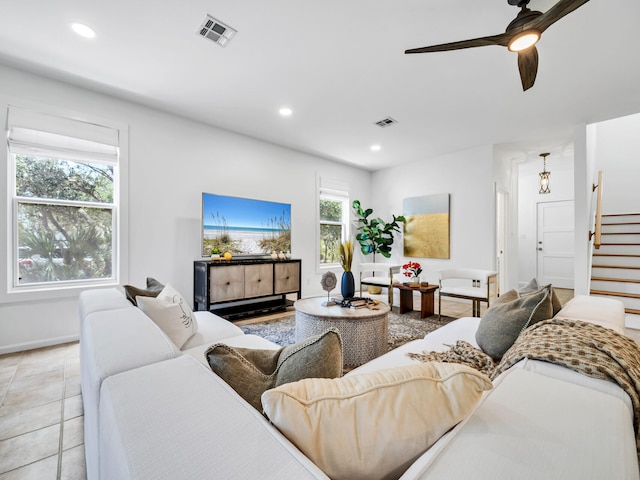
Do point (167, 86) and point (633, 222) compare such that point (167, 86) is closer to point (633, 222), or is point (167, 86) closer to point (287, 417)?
point (287, 417)

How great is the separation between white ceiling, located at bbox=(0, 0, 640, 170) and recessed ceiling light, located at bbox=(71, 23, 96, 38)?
0.06 metres

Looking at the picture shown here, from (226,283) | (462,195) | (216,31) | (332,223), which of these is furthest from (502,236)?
(216,31)

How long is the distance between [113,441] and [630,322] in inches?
209

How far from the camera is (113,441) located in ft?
1.73

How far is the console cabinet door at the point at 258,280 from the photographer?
3.87m

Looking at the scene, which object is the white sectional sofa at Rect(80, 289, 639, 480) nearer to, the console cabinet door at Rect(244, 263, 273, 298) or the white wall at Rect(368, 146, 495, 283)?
the console cabinet door at Rect(244, 263, 273, 298)

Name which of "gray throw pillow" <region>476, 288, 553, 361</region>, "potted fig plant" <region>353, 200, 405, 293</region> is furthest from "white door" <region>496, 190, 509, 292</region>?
"gray throw pillow" <region>476, 288, 553, 361</region>

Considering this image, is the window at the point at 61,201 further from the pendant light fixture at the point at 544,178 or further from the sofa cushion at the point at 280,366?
the pendant light fixture at the point at 544,178

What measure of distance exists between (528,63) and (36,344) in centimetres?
517

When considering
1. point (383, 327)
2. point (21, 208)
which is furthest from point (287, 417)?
point (21, 208)

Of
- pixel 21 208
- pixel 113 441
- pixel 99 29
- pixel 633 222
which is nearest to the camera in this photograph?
pixel 113 441

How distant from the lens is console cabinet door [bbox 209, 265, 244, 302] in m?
3.56

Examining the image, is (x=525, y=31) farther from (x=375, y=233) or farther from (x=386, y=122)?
(x=375, y=233)

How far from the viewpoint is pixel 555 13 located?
163 cm
